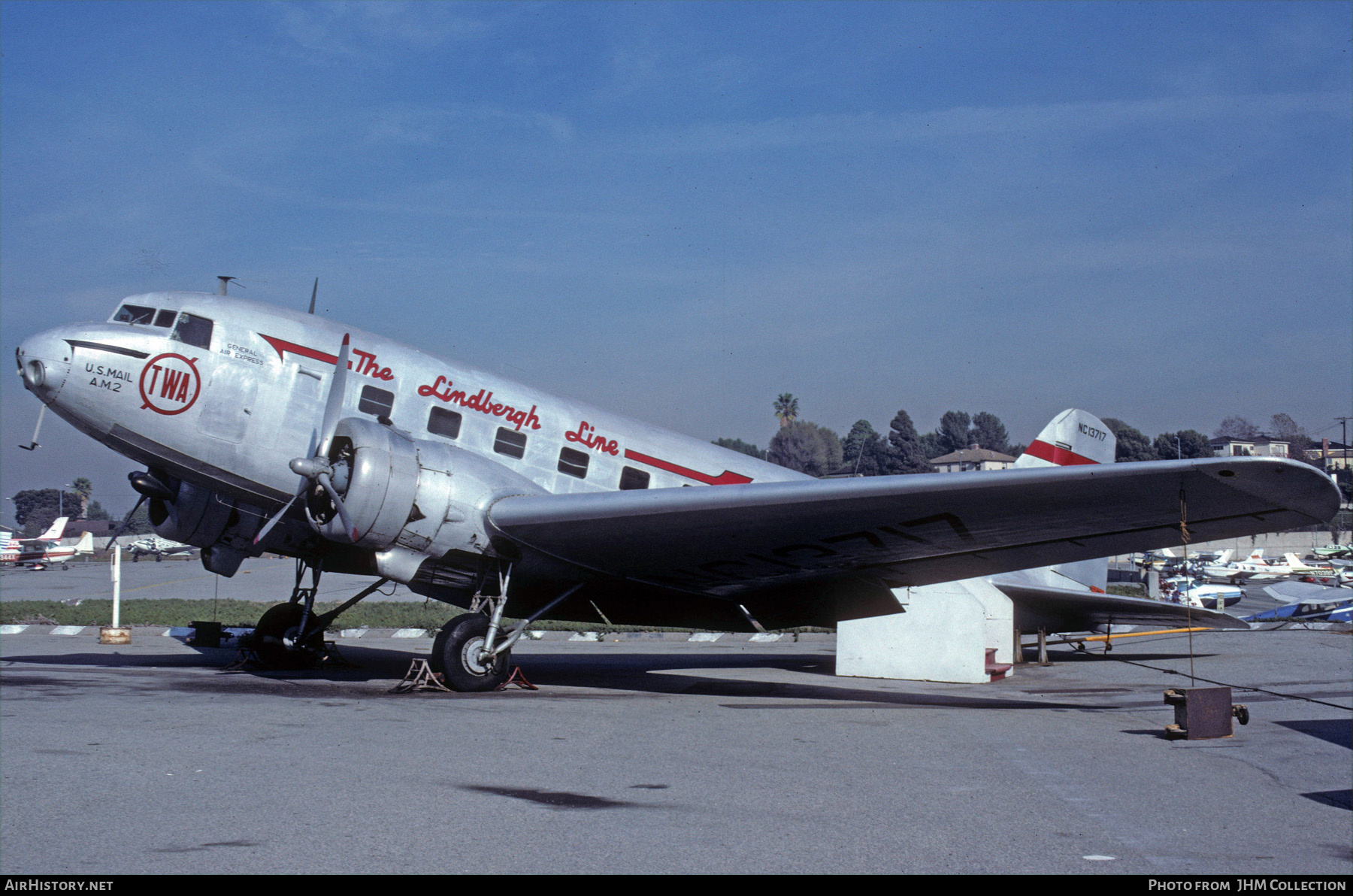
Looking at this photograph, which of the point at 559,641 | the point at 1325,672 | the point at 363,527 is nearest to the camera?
the point at 363,527

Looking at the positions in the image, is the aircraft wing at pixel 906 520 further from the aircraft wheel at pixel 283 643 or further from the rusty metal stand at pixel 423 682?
the aircraft wheel at pixel 283 643

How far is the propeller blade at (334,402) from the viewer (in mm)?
11156

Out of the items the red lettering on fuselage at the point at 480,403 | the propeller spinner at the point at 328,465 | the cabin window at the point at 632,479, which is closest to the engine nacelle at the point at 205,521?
the propeller spinner at the point at 328,465

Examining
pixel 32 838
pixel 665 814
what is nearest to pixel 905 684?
pixel 665 814

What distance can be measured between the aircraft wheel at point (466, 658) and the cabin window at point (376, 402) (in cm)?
277

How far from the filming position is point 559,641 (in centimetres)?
2281

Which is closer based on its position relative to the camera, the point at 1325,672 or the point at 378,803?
the point at 378,803

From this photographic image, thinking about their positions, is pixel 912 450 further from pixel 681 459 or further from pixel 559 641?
pixel 681 459

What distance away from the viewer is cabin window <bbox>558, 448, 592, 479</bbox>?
13.1 m

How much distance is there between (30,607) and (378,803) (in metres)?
26.1

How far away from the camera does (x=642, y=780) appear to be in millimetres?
6582

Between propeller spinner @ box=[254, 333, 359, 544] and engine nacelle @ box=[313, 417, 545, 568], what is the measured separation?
0.06m

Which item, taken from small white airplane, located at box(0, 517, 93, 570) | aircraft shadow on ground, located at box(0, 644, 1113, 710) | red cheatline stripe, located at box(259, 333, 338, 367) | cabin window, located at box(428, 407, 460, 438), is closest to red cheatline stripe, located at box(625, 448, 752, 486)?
cabin window, located at box(428, 407, 460, 438)

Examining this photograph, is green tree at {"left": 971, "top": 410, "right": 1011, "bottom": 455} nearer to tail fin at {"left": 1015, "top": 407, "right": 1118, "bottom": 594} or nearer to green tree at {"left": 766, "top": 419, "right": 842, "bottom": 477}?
green tree at {"left": 766, "top": 419, "right": 842, "bottom": 477}
